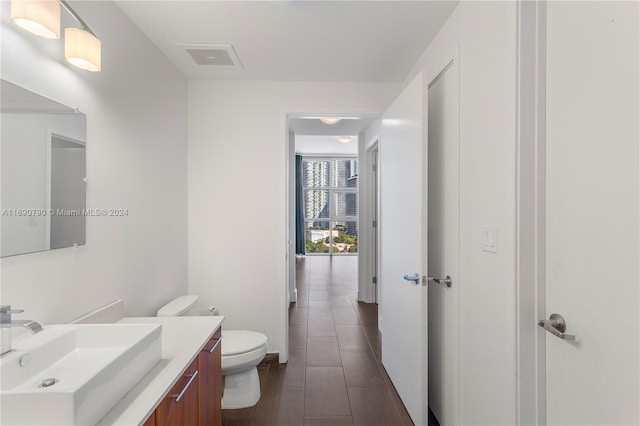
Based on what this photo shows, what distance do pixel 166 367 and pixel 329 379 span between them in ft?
5.16

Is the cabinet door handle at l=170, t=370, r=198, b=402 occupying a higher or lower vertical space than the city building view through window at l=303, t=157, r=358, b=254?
lower

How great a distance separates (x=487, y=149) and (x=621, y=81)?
0.52 metres

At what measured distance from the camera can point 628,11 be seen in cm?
83

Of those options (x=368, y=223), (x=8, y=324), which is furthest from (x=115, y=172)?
(x=368, y=223)

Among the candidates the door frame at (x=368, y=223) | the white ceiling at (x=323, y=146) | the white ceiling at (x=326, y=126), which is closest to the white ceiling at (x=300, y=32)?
the white ceiling at (x=326, y=126)

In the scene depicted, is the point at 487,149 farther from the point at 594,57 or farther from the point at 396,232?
the point at 396,232

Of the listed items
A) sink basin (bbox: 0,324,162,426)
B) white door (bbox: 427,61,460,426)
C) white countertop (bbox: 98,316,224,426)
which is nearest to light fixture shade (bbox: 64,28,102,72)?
sink basin (bbox: 0,324,162,426)

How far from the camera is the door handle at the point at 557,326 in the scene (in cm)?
101

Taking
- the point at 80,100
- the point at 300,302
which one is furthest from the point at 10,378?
the point at 300,302

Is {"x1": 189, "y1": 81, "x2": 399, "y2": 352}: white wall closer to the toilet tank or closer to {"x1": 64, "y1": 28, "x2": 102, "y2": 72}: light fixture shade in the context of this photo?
the toilet tank

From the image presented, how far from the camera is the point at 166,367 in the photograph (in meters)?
1.10

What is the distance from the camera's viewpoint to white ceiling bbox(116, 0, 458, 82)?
162cm

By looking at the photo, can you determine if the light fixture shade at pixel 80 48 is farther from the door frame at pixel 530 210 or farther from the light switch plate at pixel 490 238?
the light switch plate at pixel 490 238

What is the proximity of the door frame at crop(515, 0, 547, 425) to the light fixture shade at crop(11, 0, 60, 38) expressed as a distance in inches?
65.1
